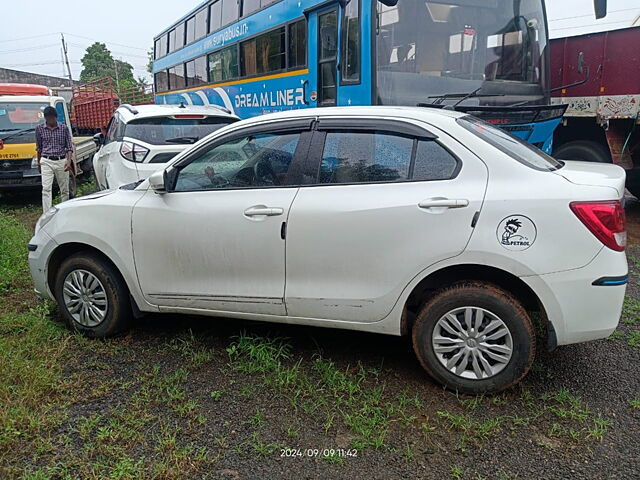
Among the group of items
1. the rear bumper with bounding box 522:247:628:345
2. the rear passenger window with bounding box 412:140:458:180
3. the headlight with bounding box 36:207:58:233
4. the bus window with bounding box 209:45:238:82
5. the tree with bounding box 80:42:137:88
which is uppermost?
the tree with bounding box 80:42:137:88

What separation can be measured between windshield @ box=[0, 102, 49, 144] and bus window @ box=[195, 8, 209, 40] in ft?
13.1

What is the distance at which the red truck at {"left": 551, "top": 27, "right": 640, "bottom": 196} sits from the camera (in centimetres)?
764

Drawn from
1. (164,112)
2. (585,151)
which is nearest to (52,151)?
(164,112)

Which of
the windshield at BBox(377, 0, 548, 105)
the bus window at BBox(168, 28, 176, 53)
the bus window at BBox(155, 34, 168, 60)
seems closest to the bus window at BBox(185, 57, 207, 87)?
the bus window at BBox(168, 28, 176, 53)

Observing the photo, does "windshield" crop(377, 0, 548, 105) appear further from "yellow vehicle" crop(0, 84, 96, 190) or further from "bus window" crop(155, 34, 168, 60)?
"bus window" crop(155, 34, 168, 60)

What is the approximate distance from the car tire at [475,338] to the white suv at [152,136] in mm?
4558

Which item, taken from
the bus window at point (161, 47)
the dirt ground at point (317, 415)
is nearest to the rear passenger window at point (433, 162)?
the dirt ground at point (317, 415)

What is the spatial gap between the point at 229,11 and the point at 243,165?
825cm

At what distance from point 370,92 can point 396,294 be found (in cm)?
378

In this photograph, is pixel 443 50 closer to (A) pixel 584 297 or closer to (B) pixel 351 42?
(B) pixel 351 42

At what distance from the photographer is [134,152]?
664cm

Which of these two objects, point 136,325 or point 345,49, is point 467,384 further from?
point 345,49

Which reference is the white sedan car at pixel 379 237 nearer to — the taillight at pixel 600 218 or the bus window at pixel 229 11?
the taillight at pixel 600 218

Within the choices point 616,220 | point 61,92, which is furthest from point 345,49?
point 61,92
